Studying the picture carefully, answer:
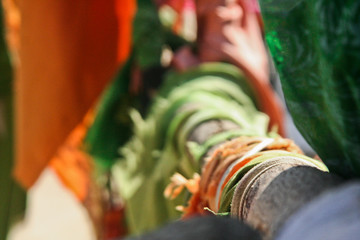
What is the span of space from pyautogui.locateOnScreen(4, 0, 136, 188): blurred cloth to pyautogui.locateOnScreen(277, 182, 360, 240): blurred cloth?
58 centimetres

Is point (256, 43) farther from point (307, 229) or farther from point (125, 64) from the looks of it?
point (307, 229)

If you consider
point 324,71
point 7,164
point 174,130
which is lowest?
point 7,164

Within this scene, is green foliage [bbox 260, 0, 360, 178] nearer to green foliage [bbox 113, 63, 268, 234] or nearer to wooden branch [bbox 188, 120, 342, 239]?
wooden branch [bbox 188, 120, 342, 239]

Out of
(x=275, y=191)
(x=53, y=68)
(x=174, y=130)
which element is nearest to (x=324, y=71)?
(x=275, y=191)

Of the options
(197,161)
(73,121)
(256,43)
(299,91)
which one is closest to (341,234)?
(299,91)

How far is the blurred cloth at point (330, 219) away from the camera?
0.20 metres

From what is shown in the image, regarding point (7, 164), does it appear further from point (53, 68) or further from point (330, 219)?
point (330, 219)

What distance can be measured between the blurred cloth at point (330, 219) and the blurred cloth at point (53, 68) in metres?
0.58

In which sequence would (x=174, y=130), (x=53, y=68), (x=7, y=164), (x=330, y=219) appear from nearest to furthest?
(x=330, y=219) → (x=174, y=130) → (x=53, y=68) → (x=7, y=164)

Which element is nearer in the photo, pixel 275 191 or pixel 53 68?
pixel 275 191

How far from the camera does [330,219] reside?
20 centimetres

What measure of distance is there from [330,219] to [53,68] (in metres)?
0.60

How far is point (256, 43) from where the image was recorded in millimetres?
676

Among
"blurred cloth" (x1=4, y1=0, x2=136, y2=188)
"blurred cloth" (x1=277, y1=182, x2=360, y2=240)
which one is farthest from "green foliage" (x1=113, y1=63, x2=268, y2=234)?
"blurred cloth" (x1=277, y1=182, x2=360, y2=240)
